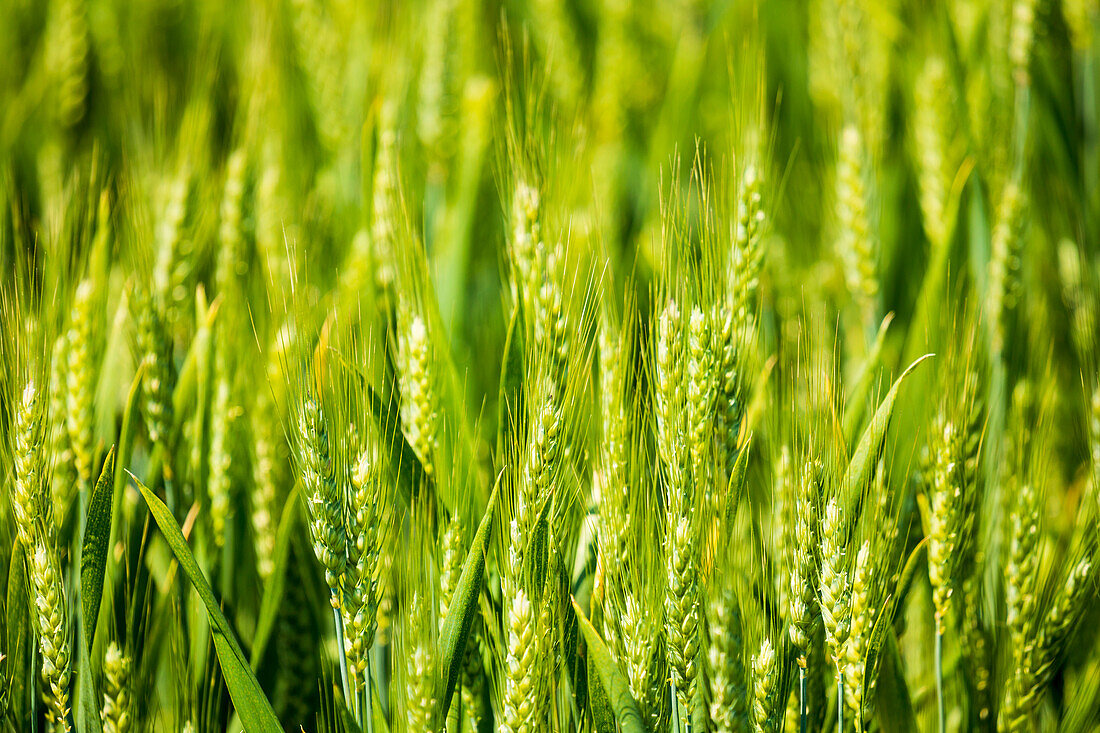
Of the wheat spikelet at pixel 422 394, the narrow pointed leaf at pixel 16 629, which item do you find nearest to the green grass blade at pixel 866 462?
the wheat spikelet at pixel 422 394

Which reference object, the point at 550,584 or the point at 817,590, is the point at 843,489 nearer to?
the point at 817,590

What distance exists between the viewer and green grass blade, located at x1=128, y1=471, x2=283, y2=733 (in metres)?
0.57

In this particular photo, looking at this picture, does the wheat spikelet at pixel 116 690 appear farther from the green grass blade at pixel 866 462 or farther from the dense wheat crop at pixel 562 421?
the green grass blade at pixel 866 462

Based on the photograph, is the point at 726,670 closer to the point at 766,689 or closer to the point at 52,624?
the point at 766,689

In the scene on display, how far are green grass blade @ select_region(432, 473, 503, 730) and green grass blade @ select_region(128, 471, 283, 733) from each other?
0.14 m

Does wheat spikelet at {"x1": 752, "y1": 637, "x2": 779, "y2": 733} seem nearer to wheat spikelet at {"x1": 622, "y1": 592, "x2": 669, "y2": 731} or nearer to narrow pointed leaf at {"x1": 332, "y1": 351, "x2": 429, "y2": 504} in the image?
wheat spikelet at {"x1": 622, "y1": 592, "x2": 669, "y2": 731}

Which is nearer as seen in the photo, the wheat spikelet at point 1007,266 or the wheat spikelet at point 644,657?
the wheat spikelet at point 644,657

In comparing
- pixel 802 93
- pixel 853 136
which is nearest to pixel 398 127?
pixel 853 136

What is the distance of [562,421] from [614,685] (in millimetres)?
196

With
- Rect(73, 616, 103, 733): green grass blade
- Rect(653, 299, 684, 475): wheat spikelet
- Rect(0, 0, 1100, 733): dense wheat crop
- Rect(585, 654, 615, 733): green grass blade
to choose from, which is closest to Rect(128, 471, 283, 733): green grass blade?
Rect(0, 0, 1100, 733): dense wheat crop

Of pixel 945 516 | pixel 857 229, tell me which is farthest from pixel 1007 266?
pixel 945 516

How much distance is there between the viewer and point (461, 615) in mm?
560

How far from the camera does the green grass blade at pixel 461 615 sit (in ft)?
1.82

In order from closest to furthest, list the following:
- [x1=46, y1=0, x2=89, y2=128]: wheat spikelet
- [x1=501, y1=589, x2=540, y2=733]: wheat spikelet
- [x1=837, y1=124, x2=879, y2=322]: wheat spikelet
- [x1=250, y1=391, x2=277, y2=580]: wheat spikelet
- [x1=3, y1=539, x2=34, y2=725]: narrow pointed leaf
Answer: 1. [x1=501, y1=589, x2=540, y2=733]: wheat spikelet
2. [x1=3, y1=539, x2=34, y2=725]: narrow pointed leaf
3. [x1=250, y1=391, x2=277, y2=580]: wheat spikelet
4. [x1=837, y1=124, x2=879, y2=322]: wheat spikelet
5. [x1=46, y1=0, x2=89, y2=128]: wheat spikelet
